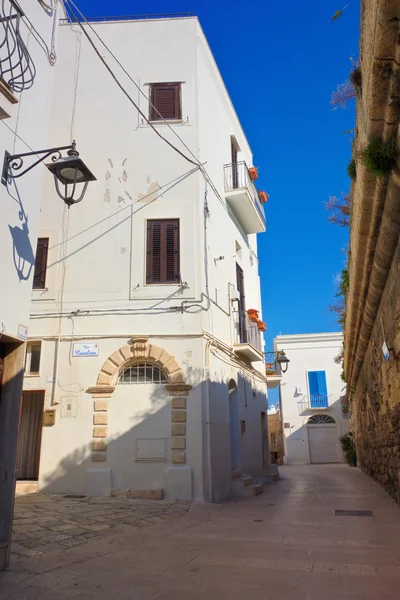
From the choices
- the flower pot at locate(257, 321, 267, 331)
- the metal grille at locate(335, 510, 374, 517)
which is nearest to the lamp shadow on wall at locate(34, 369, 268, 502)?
the metal grille at locate(335, 510, 374, 517)

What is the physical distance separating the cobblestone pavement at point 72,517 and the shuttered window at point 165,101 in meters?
8.73

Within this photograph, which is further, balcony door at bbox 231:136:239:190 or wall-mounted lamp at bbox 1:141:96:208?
balcony door at bbox 231:136:239:190

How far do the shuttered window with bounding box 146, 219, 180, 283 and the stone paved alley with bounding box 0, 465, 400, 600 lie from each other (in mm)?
4702

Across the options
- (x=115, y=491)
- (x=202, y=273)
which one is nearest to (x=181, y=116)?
(x=202, y=273)

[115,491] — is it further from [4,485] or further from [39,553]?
[4,485]

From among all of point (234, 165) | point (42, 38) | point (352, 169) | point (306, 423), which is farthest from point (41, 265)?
point (306, 423)

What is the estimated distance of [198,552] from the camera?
5449mm

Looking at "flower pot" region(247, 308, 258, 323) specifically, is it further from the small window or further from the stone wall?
the small window

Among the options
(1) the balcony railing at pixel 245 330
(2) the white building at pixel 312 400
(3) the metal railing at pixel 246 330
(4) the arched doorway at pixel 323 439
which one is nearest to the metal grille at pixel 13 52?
(1) the balcony railing at pixel 245 330

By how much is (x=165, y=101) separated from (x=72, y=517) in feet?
31.5

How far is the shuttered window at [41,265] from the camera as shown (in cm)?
1133

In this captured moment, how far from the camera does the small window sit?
1089cm

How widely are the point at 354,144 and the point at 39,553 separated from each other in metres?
5.54

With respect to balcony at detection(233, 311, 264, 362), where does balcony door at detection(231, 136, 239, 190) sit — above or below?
above
